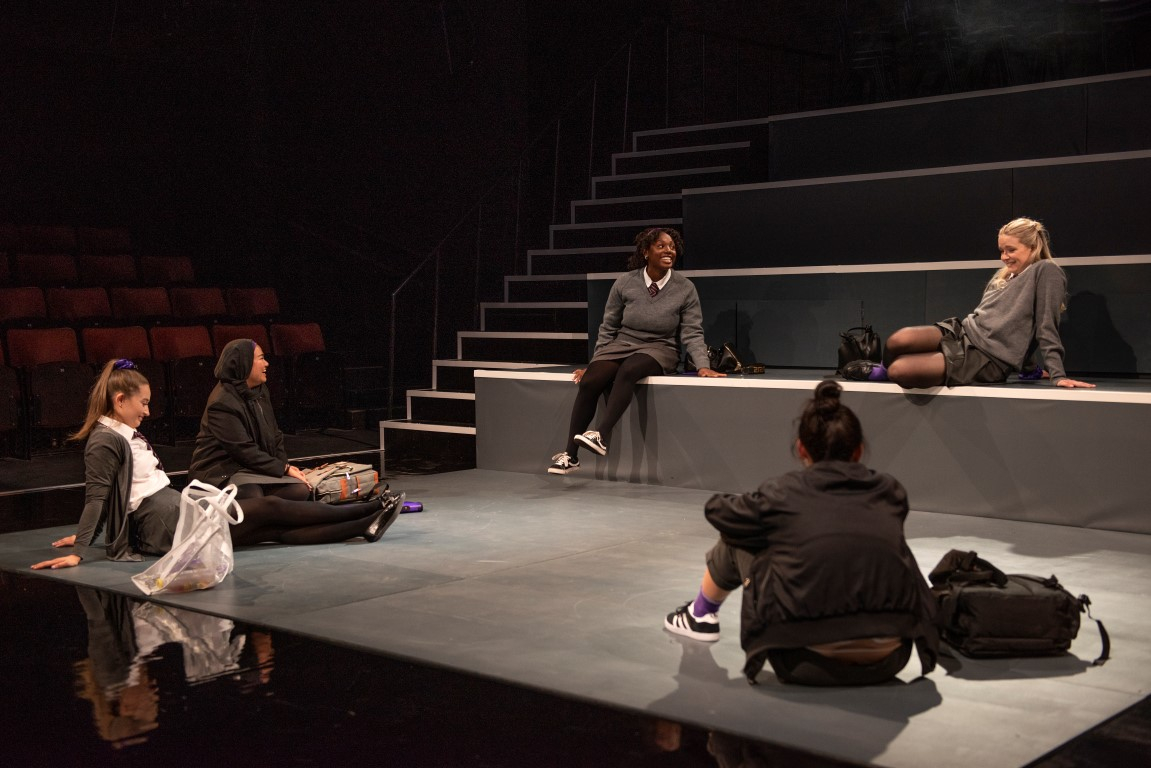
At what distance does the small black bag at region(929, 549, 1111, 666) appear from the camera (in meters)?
2.95

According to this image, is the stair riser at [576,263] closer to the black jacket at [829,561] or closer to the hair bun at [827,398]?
the hair bun at [827,398]

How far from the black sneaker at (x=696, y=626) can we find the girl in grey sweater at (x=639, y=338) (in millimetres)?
2718

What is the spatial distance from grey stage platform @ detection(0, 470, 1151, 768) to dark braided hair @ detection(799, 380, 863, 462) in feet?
1.84

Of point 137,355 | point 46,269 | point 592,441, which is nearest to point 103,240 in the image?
point 46,269

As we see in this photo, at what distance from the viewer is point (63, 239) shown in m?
8.30

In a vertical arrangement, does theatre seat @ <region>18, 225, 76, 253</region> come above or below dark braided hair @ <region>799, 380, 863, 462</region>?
above

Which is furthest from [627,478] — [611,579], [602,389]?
[611,579]

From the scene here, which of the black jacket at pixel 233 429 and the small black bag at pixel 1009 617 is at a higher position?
the black jacket at pixel 233 429

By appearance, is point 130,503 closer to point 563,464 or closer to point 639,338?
point 563,464

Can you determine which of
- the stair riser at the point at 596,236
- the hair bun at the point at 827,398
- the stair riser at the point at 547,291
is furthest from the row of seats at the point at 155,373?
the hair bun at the point at 827,398

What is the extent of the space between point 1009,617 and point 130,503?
9.81 ft

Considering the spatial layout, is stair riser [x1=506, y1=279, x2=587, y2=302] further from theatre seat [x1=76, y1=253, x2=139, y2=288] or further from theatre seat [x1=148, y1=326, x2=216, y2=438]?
theatre seat [x1=76, y1=253, x2=139, y2=288]

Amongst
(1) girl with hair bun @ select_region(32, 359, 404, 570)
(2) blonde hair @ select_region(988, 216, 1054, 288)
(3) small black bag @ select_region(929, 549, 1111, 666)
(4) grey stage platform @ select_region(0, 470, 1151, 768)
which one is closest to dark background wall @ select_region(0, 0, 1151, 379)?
(2) blonde hair @ select_region(988, 216, 1054, 288)

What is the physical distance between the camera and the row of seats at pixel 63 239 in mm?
8031
